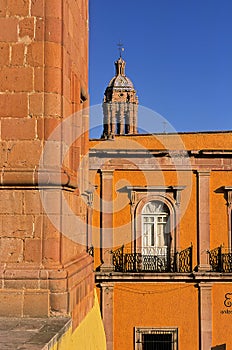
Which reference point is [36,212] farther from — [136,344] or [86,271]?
[136,344]

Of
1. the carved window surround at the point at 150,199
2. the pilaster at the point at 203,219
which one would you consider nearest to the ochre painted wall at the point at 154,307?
the pilaster at the point at 203,219

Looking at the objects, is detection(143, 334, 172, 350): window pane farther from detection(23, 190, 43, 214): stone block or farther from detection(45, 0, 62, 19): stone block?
detection(45, 0, 62, 19): stone block

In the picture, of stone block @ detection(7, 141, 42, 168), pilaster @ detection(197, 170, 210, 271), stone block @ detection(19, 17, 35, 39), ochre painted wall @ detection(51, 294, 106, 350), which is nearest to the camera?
ochre painted wall @ detection(51, 294, 106, 350)

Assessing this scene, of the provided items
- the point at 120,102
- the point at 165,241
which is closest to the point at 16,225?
the point at 165,241

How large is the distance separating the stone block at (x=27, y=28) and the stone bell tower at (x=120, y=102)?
4083 cm

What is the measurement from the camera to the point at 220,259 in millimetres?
16578

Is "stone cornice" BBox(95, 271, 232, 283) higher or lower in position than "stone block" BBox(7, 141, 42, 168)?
lower

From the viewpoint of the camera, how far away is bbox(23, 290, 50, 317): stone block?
401cm

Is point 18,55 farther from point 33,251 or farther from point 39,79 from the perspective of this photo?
point 33,251

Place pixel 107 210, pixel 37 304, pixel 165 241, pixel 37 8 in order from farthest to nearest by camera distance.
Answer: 1. pixel 107 210
2. pixel 165 241
3. pixel 37 8
4. pixel 37 304

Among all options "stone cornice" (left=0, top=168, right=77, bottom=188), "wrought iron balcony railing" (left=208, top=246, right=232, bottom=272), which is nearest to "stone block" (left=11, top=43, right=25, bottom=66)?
"stone cornice" (left=0, top=168, right=77, bottom=188)

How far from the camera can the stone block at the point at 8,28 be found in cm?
434

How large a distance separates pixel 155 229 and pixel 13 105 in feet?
43.8

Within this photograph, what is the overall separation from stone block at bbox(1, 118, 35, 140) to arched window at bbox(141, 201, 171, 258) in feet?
42.9
